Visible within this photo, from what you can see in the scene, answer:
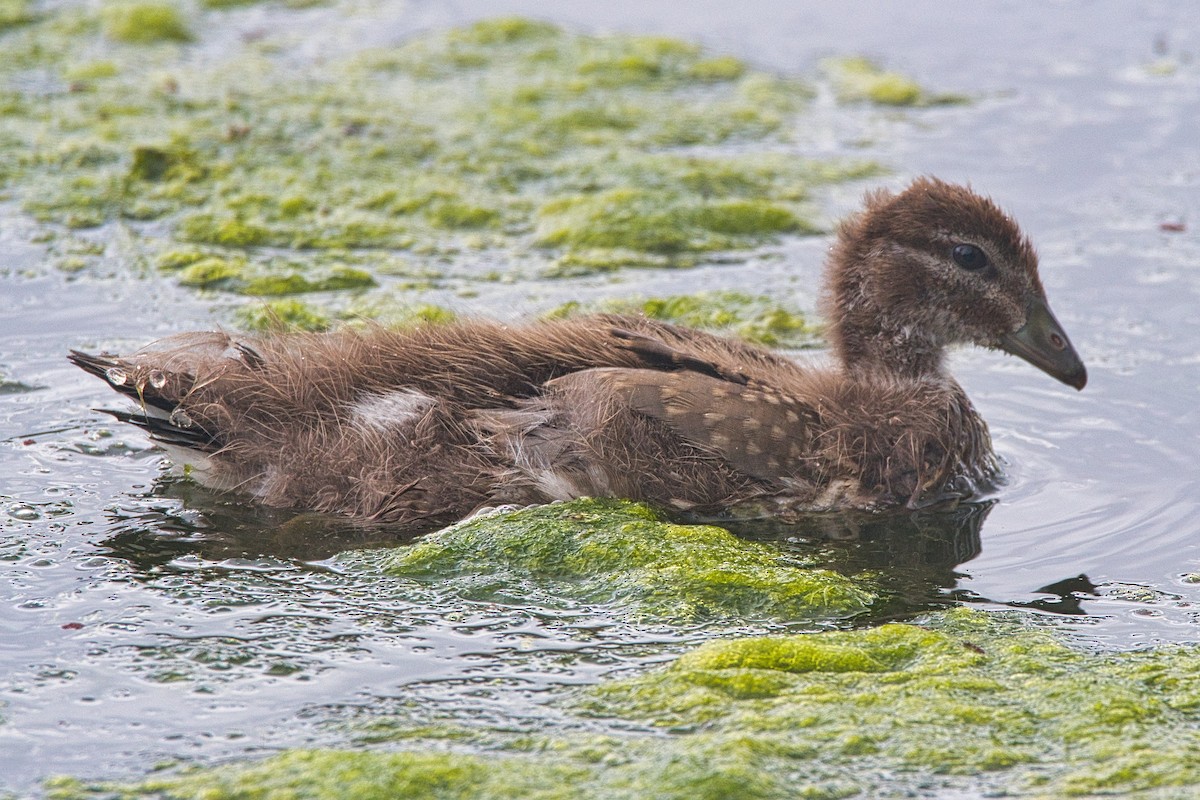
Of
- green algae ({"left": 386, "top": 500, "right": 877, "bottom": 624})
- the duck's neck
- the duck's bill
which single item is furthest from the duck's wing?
the duck's bill

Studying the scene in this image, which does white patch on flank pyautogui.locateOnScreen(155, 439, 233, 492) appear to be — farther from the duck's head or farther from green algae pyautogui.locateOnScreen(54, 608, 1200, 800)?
the duck's head

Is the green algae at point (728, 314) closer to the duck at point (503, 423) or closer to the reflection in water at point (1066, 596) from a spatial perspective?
the duck at point (503, 423)

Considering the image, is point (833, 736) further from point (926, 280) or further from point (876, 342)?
point (926, 280)

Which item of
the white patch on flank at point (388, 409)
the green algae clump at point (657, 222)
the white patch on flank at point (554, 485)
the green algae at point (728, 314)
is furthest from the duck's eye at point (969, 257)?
the green algae clump at point (657, 222)

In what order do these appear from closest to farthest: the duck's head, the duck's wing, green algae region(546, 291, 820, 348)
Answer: the duck's wing → the duck's head → green algae region(546, 291, 820, 348)

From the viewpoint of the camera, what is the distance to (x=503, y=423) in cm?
618

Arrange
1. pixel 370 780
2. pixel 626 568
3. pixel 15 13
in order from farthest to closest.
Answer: pixel 15 13, pixel 626 568, pixel 370 780

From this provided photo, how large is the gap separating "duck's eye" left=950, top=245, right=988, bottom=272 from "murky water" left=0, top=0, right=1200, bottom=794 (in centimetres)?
89

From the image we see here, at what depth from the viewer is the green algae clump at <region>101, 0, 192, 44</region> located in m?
13.0

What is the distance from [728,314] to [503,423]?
8.65 ft

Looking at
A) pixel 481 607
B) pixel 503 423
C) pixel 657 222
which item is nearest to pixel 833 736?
pixel 481 607

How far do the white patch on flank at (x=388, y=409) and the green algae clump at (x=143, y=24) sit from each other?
7810 mm

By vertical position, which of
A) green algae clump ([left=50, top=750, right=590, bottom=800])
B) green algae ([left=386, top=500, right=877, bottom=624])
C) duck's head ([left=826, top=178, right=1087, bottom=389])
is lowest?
green algae clump ([left=50, top=750, right=590, bottom=800])

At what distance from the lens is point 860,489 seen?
6.54 meters
